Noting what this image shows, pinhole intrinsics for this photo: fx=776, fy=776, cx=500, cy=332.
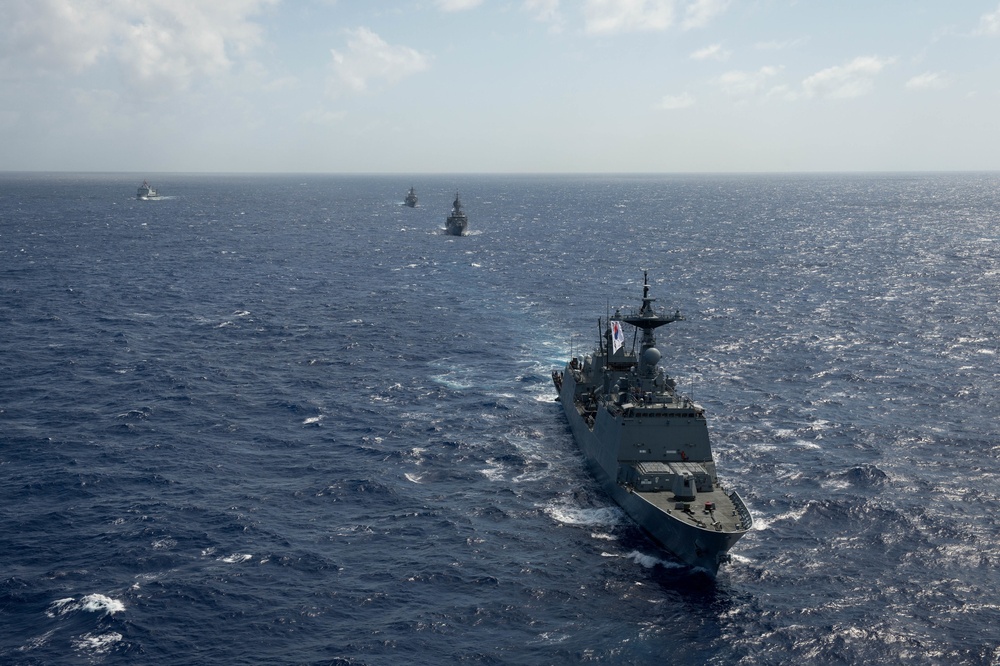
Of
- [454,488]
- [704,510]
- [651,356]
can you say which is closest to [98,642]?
[454,488]

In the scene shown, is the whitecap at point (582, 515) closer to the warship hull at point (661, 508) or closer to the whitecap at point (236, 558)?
the warship hull at point (661, 508)

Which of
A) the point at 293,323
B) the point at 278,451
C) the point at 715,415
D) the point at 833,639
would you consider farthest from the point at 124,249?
the point at 833,639

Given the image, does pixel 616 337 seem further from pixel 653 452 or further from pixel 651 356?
pixel 653 452

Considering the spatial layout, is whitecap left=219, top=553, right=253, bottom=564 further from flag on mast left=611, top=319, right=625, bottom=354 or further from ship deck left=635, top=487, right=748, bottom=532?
flag on mast left=611, top=319, right=625, bottom=354

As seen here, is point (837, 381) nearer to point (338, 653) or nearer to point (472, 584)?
point (472, 584)

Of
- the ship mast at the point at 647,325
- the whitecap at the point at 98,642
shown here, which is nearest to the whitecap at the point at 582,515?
the ship mast at the point at 647,325

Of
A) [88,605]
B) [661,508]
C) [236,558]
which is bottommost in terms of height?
[236,558]

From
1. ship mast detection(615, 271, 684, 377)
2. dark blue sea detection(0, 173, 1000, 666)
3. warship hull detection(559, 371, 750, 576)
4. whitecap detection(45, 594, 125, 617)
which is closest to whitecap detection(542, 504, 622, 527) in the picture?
dark blue sea detection(0, 173, 1000, 666)
